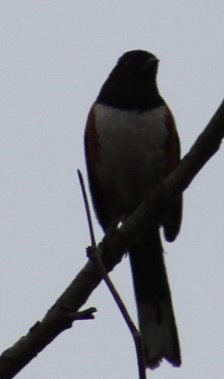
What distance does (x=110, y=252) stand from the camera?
11.4 ft

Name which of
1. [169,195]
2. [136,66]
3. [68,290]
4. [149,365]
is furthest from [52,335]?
[136,66]

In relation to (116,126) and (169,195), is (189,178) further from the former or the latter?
(116,126)

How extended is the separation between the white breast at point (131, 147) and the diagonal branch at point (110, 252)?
1.10 metres

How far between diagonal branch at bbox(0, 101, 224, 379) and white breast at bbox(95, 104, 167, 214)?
1.10 m

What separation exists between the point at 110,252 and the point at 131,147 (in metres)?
1.22

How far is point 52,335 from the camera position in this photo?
2973 mm

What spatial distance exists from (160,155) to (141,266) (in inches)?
25.9

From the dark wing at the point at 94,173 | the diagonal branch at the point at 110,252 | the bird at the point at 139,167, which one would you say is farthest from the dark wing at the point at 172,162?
the diagonal branch at the point at 110,252

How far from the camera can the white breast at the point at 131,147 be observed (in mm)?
4574

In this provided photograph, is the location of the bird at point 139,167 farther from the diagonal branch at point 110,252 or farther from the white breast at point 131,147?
the diagonal branch at point 110,252

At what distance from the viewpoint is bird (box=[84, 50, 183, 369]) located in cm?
458

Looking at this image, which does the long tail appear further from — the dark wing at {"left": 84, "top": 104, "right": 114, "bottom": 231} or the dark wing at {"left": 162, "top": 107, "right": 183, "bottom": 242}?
the dark wing at {"left": 84, "top": 104, "right": 114, "bottom": 231}

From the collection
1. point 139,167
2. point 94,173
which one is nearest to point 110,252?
point 139,167

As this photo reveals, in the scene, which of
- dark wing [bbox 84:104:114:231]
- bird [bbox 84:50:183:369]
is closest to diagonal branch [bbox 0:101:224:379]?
bird [bbox 84:50:183:369]
